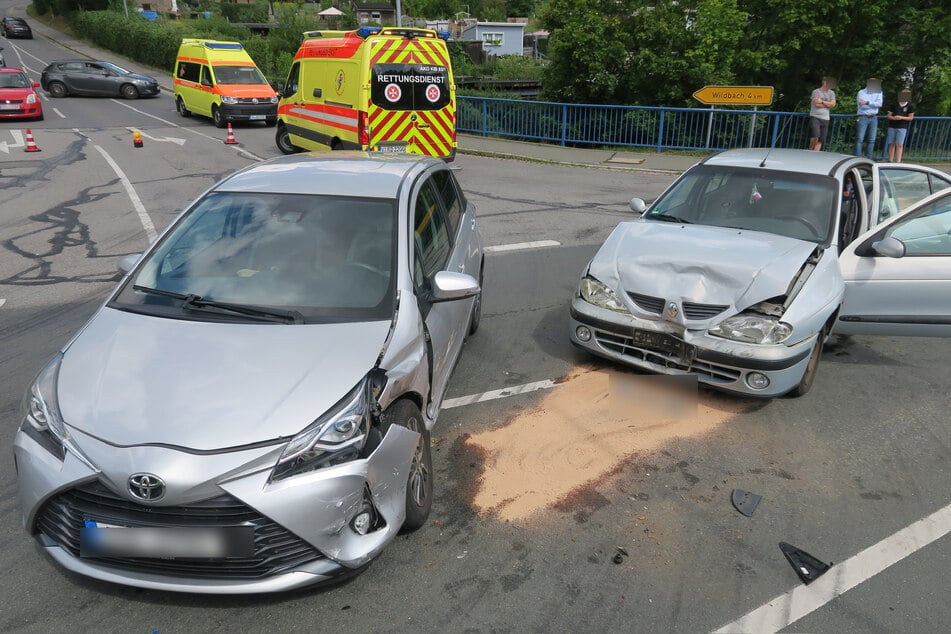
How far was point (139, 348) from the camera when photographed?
134 inches

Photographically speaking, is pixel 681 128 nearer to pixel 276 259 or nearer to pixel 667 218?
pixel 667 218

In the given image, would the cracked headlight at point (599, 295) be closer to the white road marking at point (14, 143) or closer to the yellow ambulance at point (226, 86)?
the white road marking at point (14, 143)

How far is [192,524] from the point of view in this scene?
277 centimetres

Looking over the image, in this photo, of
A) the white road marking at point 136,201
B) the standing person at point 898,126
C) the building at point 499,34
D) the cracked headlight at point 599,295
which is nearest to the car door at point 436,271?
the cracked headlight at point 599,295

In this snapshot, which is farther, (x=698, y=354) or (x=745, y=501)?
(x=698, y=354)

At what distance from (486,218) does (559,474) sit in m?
7.31

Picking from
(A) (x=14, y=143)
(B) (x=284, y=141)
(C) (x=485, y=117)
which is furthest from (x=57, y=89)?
(C) (x=485, y=117)

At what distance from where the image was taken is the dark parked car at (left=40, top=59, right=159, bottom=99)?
29.0 metres

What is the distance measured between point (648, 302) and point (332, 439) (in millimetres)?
2863

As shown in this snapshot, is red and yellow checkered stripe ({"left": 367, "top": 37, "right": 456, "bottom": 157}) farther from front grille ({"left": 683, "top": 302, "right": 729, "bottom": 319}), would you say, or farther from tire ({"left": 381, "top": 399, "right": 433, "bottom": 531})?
tire ({"left": 381, "top": 399, "right": 433, "bottom": 531})

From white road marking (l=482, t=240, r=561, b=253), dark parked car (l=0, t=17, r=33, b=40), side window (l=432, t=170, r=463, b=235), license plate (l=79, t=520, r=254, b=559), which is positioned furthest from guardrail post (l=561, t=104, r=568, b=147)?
dark parked car (l=0, t=17, r=33, b=40)

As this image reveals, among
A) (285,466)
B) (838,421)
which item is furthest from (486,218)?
(285,466)

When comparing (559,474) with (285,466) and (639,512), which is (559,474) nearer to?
(639,512)

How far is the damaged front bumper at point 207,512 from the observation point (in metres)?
2.77
